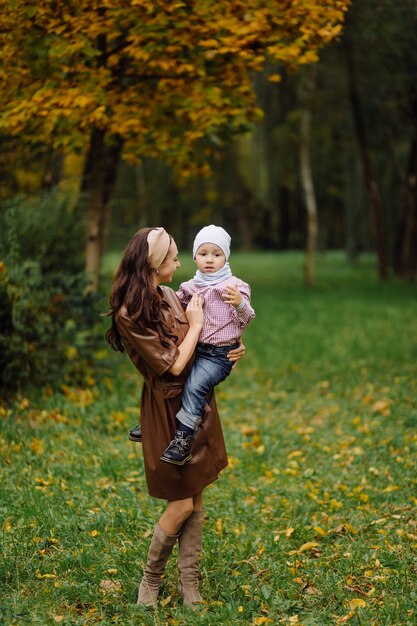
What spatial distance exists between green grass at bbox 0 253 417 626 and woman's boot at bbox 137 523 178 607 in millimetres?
86

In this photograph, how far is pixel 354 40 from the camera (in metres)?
18.6

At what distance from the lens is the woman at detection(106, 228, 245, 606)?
11.5 ft

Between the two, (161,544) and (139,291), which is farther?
(161,544)

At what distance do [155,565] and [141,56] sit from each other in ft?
14.7

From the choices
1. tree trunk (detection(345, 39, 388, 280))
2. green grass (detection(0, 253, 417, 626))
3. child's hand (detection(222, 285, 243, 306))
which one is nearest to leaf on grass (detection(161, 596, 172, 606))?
green grass (detection(0, 253, 417, 626))

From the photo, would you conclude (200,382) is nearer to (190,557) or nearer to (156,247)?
(156,247)

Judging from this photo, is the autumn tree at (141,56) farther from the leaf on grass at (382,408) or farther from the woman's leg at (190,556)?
the woman's leg at (190,556)

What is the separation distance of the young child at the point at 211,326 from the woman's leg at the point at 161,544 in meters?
0.27

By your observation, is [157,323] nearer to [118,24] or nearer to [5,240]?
[5,240]

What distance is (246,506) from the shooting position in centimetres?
516

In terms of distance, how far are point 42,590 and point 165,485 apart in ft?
2.89

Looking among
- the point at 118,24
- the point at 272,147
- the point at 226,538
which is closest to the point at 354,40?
the point at 272,147

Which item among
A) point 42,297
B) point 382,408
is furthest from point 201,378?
point 382,408

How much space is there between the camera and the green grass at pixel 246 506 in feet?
12.5
